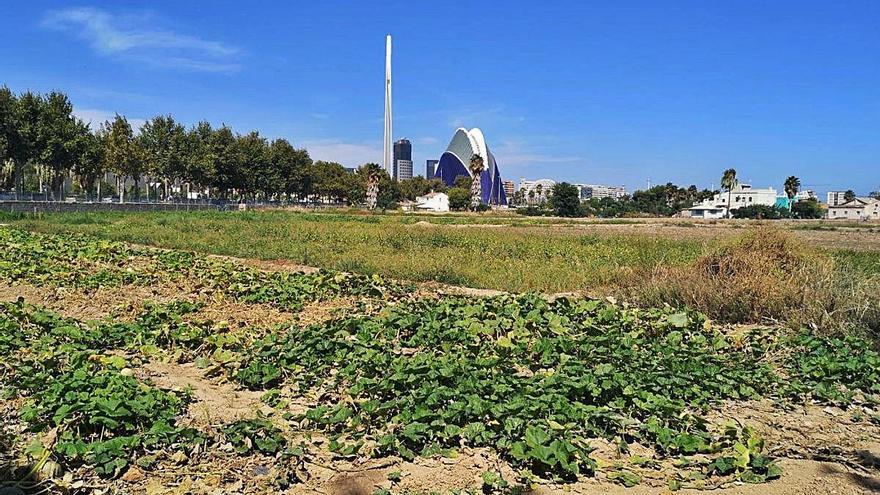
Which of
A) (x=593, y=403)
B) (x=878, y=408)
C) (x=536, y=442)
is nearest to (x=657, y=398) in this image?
(x=593, y=403)

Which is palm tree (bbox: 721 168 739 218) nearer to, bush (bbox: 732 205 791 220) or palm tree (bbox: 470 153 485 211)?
bush (bbox: 732 205 791 220)

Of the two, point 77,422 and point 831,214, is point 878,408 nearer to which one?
point 77,422

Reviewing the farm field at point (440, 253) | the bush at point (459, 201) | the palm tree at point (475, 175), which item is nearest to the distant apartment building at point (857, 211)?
the palm tree at point (475, 175)

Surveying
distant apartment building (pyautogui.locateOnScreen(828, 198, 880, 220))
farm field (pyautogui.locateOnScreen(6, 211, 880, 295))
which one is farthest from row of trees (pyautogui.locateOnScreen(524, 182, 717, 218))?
farm field (pyautogui.locateOnScreen(6, 211, 880, 295))

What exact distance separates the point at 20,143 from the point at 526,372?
50.6 metres

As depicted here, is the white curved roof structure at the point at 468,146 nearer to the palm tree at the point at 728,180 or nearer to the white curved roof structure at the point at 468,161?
the white curved roof structure at the point at 468,161

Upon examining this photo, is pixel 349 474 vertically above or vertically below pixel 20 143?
below

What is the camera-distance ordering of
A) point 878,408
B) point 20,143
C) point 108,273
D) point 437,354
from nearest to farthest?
point 878,408 < point 437,354 < point 108,273 < point 20,143

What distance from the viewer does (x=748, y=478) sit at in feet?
13.7

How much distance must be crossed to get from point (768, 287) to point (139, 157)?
57.2 m

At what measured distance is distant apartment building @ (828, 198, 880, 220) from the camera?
100812 mm

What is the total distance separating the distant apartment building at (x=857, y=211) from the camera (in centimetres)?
10081

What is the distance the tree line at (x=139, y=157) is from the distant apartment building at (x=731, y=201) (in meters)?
58.2

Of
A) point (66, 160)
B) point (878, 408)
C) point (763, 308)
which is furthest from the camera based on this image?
point (66, 160)
